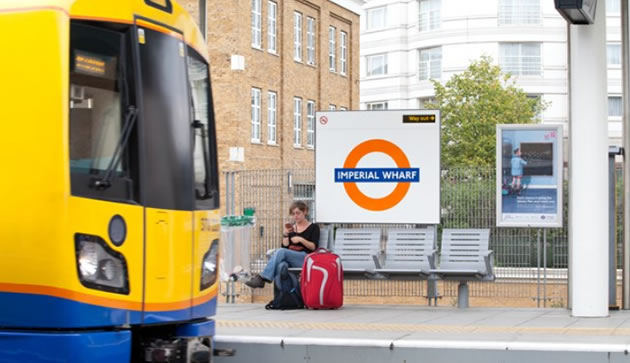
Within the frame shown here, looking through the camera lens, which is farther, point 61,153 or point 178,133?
point 178,133

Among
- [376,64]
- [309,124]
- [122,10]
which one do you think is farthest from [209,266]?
[376,64]

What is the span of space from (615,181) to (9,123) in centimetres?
913

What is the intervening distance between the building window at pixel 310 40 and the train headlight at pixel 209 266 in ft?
120

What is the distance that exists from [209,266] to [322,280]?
5975mm

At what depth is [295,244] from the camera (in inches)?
625

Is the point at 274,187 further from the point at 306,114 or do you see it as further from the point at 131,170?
the point at 306,114

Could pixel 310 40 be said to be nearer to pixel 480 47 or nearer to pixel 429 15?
pixel 480 47

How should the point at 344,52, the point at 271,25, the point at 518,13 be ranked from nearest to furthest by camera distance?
the point at 271,25
the point at 344,52
the point at 518,13

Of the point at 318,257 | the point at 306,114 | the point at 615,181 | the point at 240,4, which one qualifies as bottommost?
the point at 318,257

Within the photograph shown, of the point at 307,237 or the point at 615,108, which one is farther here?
the point at 615,108

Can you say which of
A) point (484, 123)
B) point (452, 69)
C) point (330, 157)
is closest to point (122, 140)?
point (330, 157)

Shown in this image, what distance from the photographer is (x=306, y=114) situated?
150 ft

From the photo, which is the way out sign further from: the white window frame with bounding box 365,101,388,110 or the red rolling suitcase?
the white window frame with bounding box 365,101,388,110

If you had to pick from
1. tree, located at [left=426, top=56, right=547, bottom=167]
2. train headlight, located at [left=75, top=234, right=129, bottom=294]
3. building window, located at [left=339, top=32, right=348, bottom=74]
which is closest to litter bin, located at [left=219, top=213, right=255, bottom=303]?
train headlight, located at [left=75, top=234, right=129, bottom=294]
